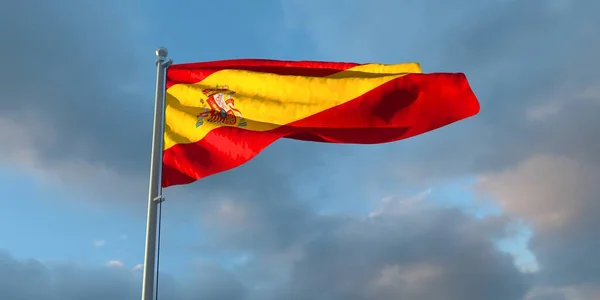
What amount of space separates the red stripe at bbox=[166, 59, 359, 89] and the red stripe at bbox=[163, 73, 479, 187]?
1.42m

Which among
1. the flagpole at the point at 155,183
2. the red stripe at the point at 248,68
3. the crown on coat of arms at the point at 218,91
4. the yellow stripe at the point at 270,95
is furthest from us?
the red stripe at the point at 248,68

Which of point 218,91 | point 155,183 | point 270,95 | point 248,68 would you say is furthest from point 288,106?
point 155,183

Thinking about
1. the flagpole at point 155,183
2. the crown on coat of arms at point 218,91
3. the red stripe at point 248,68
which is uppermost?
the red stripe at point 248,68

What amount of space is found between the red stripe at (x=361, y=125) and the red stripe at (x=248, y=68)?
1.42 meters

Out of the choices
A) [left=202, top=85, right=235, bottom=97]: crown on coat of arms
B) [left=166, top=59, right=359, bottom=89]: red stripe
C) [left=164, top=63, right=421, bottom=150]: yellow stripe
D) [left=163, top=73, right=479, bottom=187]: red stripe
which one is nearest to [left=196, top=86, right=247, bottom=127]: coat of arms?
[left=202, top=85, right=235, bottom=97]: crown on coat of arms

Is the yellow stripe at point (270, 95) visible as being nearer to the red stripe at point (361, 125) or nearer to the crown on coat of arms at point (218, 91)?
the crown on coat of arms at point (218, 91)

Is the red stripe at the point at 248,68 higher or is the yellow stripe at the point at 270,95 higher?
the red stripe at the point at 248,68

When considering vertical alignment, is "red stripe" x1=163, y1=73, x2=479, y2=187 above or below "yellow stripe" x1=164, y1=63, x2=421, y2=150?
below

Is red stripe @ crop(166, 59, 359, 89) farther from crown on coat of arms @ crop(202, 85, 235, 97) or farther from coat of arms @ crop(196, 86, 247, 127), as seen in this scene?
coat of arms @ crop(196, 86, 247, 127)

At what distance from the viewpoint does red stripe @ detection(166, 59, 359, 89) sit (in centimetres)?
2178

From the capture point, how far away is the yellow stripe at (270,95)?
69.5ft

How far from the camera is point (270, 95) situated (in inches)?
846

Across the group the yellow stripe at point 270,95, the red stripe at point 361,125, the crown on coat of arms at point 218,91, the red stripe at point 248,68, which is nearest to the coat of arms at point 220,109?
the crown on coat of arms at point 218,91

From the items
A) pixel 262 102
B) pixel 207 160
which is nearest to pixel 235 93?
pixel 262 102
